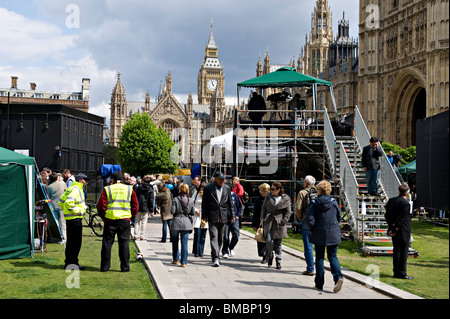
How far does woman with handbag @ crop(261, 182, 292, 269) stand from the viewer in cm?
995

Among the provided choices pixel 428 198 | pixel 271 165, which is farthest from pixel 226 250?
pixel 271 165

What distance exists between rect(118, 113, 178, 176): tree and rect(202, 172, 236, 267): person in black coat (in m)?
65.0

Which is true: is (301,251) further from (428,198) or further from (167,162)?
(167,162)

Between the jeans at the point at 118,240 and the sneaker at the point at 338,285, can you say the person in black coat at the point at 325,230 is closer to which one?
the sneaker at the point at 338,285

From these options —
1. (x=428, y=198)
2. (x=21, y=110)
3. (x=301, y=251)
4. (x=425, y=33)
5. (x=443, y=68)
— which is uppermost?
(x=425, y=33)

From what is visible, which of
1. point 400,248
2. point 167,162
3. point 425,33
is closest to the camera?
point 400,248

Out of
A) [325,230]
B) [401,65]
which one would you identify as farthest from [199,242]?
[401,65]

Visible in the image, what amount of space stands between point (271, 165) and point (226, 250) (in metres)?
10.5

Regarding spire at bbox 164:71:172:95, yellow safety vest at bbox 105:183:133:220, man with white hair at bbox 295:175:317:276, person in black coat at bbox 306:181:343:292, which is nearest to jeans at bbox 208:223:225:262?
man with white hair at bbox 295:175:317:276

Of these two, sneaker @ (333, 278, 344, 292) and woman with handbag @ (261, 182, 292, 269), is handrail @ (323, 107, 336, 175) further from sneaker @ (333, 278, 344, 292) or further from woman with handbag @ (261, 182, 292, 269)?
sneaker @ (333, 278, 344, 292)

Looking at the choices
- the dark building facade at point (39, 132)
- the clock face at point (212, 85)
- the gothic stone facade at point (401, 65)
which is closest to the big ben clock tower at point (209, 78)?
the clock face at point (212, 85)

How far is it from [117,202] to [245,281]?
2.71 meters

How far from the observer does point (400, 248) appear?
30.7 feet
